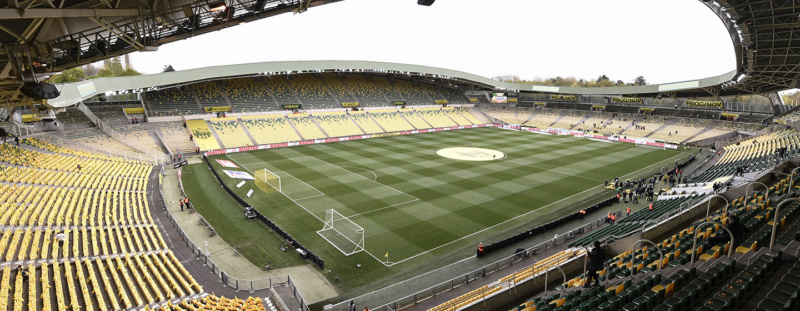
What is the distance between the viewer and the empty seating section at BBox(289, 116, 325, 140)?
2367 inches

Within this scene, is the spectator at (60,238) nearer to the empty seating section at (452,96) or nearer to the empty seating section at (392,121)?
the empty seating section at (392,121)

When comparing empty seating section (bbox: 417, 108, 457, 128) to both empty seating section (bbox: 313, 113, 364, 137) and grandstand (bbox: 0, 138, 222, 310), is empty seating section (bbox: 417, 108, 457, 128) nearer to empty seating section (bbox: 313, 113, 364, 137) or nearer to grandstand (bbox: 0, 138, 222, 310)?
empty seating section (bbox: 313, 113, 364, 137)

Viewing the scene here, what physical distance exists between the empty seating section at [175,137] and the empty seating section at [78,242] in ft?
61.1

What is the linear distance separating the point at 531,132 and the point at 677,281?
62.2 meters

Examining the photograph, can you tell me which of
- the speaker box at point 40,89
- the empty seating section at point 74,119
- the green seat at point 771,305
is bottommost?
the green seat at point 771,305

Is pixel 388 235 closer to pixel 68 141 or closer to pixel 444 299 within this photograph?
pixel 444 299

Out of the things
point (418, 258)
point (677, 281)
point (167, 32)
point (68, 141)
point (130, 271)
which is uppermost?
point (167, 32)

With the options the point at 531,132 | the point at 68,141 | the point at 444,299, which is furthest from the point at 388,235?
the point at 531,132

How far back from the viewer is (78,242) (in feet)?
60.0

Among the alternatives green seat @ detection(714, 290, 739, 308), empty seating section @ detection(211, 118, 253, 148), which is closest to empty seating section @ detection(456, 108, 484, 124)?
empty seating section @ detection(211, 118, 253, 148)

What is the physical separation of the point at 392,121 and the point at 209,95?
3081 centimetres

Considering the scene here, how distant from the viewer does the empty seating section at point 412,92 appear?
271 ft

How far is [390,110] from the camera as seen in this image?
76.6 metres

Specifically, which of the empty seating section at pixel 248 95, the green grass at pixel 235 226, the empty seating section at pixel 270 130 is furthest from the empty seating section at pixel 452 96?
the green grass at pixel 235 226
